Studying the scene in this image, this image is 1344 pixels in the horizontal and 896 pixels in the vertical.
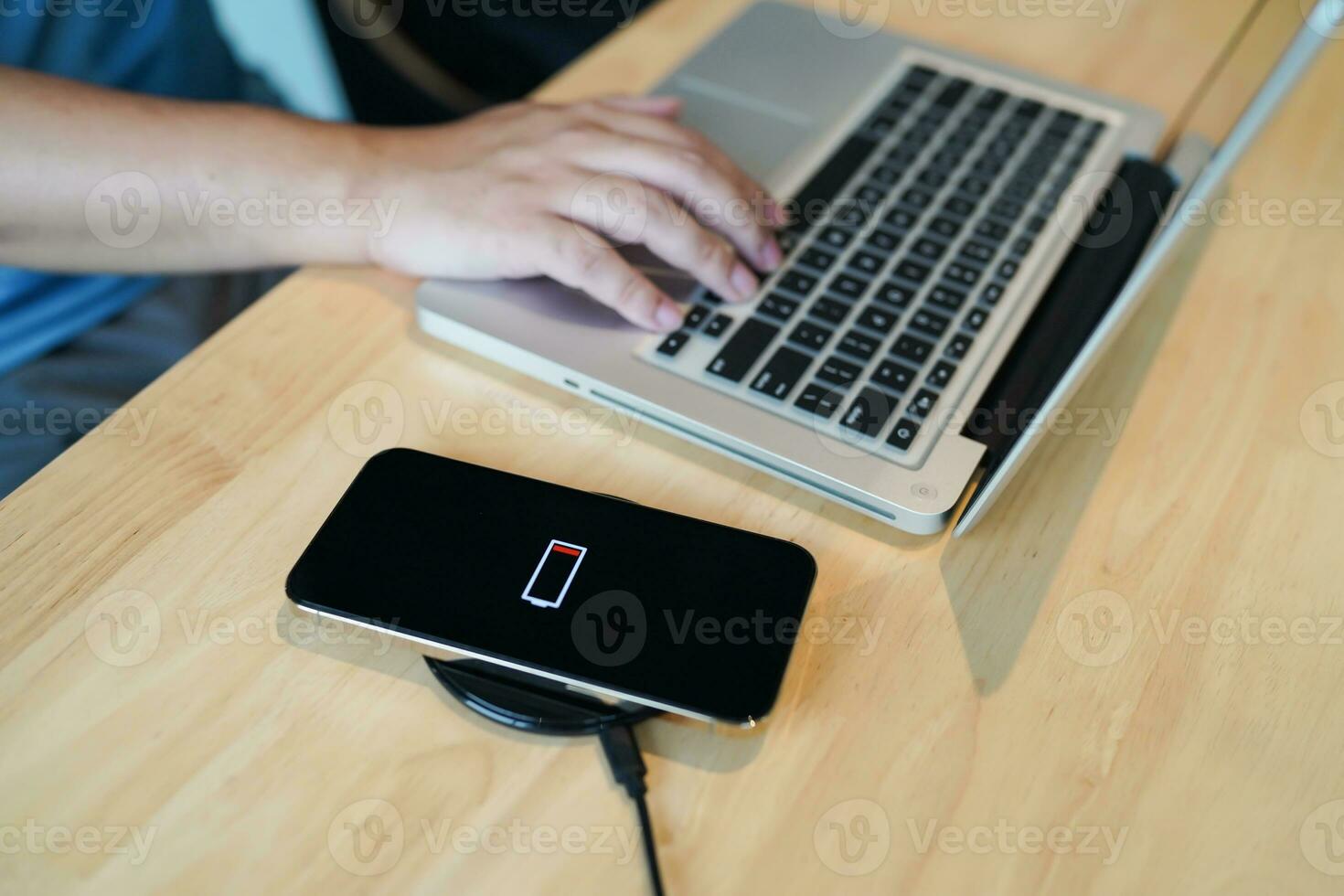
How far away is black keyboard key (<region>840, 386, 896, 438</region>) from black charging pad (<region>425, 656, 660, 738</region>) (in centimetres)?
18

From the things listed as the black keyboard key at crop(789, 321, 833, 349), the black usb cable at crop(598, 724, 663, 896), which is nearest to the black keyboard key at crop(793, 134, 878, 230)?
the black keyboard key at crop(789, 321, 833, 349)

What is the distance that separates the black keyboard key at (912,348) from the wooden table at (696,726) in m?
0.09

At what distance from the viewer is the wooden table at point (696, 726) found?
39 cm

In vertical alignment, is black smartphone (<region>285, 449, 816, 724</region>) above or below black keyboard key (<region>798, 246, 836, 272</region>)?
below

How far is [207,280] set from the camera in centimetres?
72

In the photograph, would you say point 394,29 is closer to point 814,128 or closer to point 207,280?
point 207,280

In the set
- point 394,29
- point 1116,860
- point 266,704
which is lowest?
point 394,29

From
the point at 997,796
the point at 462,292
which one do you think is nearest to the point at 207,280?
the point at 462,292

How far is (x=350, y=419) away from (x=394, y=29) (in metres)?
0.85
